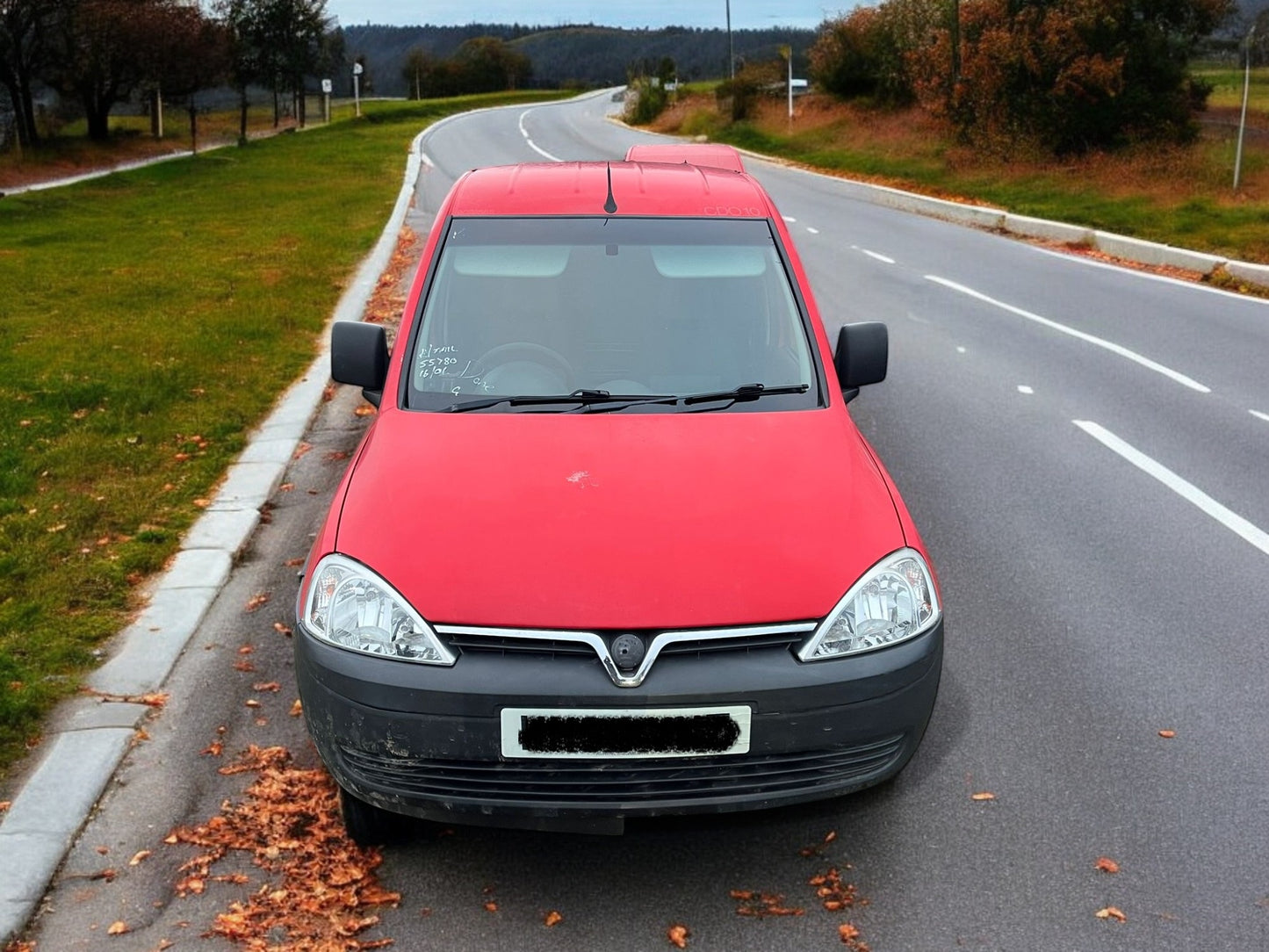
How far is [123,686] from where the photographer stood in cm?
495

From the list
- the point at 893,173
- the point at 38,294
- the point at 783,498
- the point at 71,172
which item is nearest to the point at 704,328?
the point at 783,498

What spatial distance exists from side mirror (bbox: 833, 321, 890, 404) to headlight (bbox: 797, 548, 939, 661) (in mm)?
1240

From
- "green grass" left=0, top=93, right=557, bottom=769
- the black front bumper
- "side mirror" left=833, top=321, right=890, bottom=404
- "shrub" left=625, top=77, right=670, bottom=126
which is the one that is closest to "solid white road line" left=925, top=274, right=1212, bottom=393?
"side mirror" left=833, top=321, right=890, bottom=404

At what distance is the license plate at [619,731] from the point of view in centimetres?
333

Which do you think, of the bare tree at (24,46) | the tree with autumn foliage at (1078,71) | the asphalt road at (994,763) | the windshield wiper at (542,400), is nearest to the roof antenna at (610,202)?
the windshield wiper at (542,400)

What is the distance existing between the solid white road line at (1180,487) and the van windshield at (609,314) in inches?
128

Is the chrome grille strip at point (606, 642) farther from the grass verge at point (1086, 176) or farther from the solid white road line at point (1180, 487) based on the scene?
the grass verge at point (1086, 176)

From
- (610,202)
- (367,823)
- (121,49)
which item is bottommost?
(367,823)

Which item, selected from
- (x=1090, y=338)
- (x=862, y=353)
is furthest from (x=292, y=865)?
(x=1090, y=338)

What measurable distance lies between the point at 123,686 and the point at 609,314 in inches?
91.2

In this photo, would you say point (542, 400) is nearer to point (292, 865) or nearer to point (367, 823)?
point (367, 823)

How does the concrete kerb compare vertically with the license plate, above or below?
below

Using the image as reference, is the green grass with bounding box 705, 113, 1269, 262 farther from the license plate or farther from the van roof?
the license plate

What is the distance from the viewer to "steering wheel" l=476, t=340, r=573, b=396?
Answer: 15.1 feet
